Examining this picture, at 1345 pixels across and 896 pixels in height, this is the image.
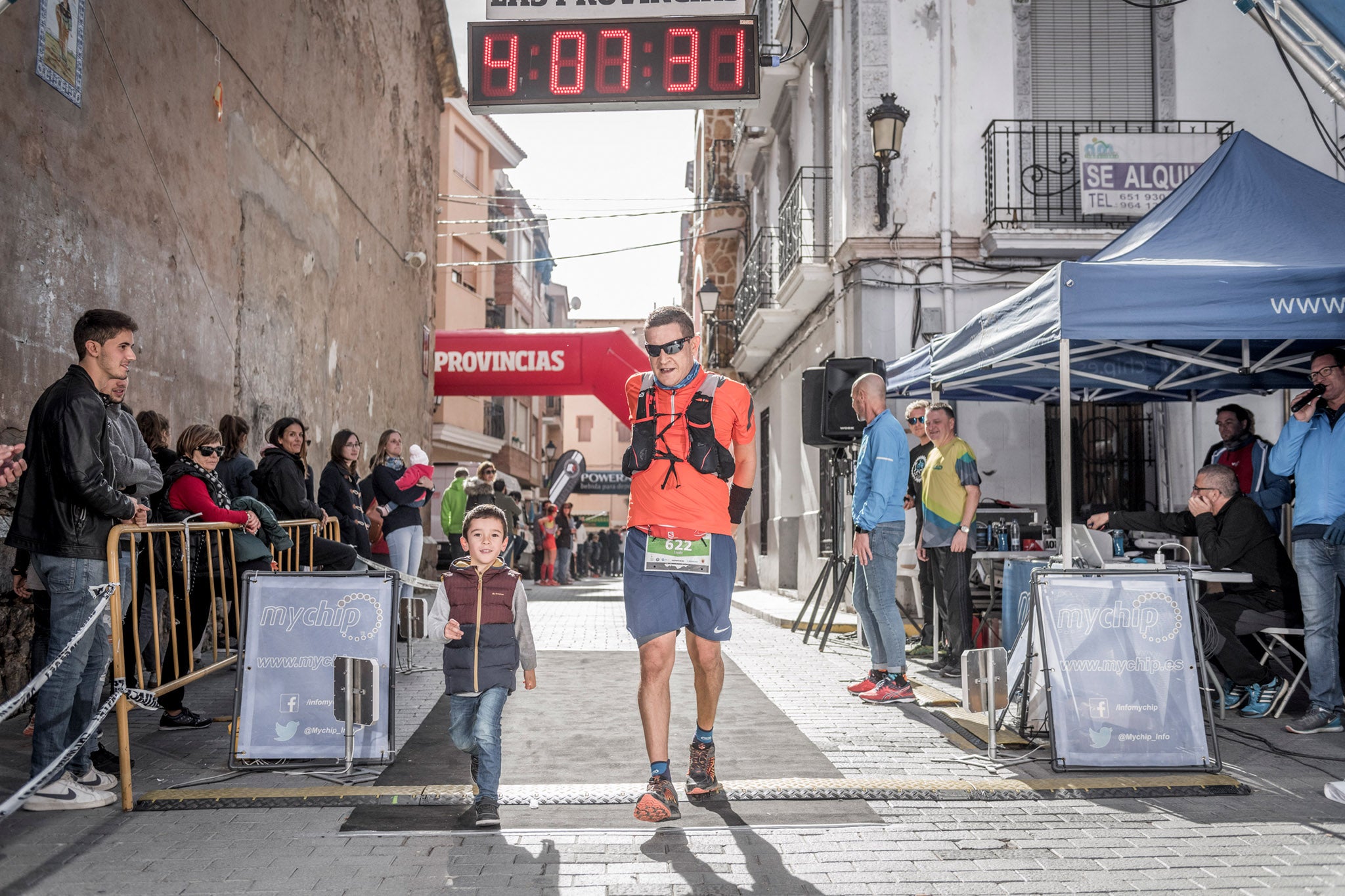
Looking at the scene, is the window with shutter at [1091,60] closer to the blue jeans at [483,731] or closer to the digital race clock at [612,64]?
the digital race clock at [612,64]

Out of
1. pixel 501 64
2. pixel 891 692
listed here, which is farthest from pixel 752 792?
pixel 501 64

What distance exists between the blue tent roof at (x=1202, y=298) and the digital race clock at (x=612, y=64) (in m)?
2.91

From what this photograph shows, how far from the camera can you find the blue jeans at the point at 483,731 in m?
4.41

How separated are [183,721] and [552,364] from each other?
14050 millimetres

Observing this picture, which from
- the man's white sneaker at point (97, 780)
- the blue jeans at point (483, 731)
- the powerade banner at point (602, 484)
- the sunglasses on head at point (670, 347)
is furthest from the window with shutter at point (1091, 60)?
the powerade banner at point (602, 484)

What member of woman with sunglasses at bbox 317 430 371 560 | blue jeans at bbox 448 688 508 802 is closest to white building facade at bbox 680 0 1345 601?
woman with sunglasses at bbox 317 430 371 560

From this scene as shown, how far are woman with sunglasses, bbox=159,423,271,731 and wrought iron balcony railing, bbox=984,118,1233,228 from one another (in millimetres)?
8825

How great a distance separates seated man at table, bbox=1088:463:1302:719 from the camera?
6656 millimetres

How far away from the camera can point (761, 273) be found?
1881 cm

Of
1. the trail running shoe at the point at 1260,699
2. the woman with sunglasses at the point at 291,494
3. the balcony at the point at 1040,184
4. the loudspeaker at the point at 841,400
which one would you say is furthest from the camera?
the balcony at the point at 1040,184

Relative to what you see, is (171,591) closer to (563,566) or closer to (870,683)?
(870,683)

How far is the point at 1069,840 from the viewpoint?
13.5 feet

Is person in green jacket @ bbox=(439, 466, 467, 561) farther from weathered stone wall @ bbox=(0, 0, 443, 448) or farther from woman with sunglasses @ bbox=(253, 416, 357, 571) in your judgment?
woman with sunglasses @ bbox=(253, 416, 357, 571)

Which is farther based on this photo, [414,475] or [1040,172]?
[1040,172]
